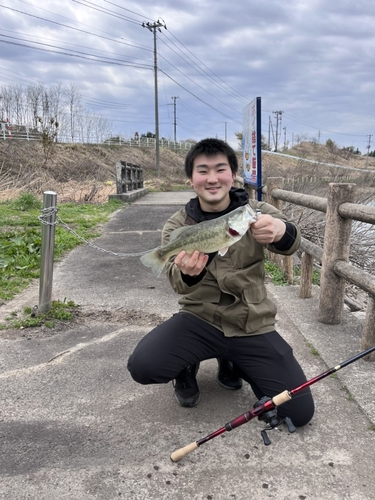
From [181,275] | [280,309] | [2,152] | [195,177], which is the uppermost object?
[2,152]

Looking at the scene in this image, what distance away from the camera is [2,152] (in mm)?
29609

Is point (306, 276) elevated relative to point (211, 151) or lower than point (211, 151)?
lower

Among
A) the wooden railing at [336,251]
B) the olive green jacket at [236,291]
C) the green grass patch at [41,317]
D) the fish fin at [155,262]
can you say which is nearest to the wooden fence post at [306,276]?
the wooden railing at [336,251]

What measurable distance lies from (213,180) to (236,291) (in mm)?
711

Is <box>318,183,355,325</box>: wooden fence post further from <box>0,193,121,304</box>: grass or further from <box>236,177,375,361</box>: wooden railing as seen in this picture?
<box>0,193,121,304</box>: grass

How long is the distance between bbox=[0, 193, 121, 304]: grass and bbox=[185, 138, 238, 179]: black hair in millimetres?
2809

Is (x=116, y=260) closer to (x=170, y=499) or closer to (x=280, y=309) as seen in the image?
(x=280, y=309)

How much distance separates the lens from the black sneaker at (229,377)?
278 cm

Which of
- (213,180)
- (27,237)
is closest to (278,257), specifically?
(213,180)

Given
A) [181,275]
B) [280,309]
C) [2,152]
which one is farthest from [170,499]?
[2,152]

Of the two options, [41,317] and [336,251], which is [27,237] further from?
[336,251]

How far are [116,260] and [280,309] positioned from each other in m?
2.80

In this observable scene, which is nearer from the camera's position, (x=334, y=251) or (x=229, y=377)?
(x=229, y=377)

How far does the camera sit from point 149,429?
7.78 ft
